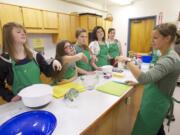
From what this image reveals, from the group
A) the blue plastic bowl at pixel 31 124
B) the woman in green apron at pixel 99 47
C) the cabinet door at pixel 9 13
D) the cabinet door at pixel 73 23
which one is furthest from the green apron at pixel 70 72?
the cabinet door at pixel 73 23

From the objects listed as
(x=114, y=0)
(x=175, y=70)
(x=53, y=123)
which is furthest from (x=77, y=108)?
(x=114, y=0)

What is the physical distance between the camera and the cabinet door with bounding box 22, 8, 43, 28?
2.70 meters

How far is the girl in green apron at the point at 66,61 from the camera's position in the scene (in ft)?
4.79

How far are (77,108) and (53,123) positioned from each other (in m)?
0.21

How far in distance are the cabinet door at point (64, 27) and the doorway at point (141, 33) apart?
2650 mm

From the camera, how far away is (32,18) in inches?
111

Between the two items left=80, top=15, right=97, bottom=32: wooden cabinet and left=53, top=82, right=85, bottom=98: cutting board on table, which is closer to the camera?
left=53, top=82, right=85, bottom=98: cutting board on table

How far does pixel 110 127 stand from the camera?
117 centimetres

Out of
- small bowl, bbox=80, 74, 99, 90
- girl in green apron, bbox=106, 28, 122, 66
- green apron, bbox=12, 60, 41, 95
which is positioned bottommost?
small bowl, bbox=80, 74, 99, 90

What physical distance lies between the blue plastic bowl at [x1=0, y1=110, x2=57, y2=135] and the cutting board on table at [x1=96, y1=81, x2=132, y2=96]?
0.56 meters

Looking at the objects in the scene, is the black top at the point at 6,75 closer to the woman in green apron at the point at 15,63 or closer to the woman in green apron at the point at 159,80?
the woman in green apron at the point at 15,63

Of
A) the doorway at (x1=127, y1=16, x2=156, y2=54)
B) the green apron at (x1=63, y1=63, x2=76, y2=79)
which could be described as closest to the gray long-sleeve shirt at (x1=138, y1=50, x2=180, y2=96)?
the green apron at (x1=63, y1=63, x2=76, y2=79)

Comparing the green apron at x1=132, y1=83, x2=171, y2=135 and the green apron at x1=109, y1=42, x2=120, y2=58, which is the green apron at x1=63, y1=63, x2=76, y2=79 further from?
the green apron at x1=109, y1=42, x2=120, y2=58

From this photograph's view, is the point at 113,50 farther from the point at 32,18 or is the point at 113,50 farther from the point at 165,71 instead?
the point at 165,71
